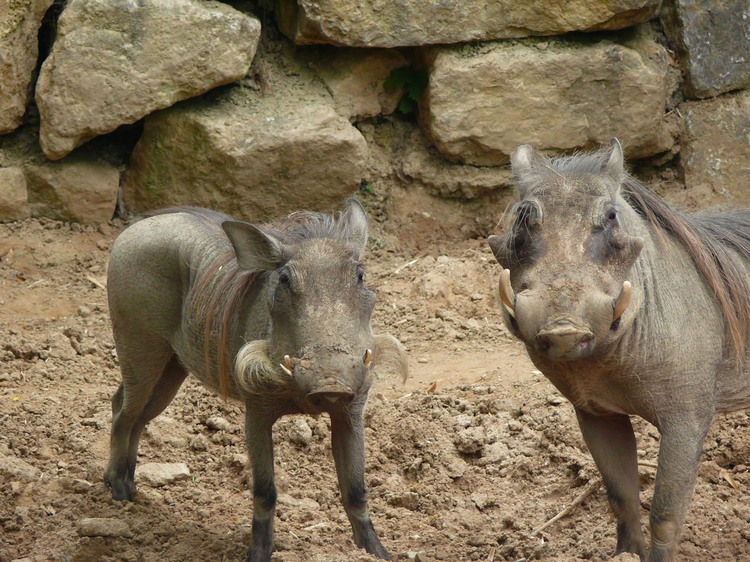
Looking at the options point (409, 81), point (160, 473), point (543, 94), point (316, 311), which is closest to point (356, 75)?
point (409, 81)

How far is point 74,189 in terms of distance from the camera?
6.30m

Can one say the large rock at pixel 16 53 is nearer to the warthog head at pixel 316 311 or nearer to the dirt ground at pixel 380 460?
the dirt ground at pixel 380 460

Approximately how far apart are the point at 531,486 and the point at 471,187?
8.33 feet

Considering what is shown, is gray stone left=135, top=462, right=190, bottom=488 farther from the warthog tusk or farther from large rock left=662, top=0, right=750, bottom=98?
large rock left=662, top=0, right=750, bottom=98

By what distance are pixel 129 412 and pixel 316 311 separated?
134 centimetres

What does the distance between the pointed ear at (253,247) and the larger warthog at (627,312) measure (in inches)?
28.1

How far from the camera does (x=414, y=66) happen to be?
655cm

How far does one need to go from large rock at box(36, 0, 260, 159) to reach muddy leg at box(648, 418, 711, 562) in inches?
143

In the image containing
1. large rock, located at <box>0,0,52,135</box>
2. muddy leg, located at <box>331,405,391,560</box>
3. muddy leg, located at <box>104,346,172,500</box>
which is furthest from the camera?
large rock, located at <box>0,0,52,135</box>

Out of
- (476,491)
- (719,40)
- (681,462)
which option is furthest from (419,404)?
(719,40)

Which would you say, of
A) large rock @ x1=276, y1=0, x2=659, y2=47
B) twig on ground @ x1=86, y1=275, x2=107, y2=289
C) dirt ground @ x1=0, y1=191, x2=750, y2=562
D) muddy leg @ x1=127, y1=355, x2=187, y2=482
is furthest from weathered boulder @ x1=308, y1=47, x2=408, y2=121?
muddy leg @ x1=127, y1=355, x2=187, y2=482

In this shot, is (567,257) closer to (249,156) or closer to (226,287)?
(226,287)

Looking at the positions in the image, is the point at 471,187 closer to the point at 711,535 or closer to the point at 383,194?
the point at 383,194

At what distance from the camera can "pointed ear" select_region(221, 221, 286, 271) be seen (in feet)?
11.6
